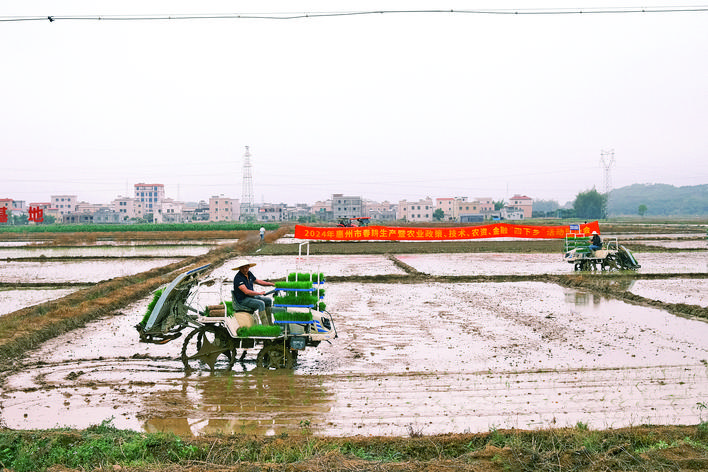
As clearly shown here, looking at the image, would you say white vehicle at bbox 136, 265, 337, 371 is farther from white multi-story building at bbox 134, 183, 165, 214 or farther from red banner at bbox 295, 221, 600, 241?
white multi-story building at bbox 134, 183, 165, 214

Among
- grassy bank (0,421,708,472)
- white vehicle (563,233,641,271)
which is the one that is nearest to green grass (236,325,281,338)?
grassy bank (0,421,708,472)

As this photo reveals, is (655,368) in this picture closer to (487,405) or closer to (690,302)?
(487,405)

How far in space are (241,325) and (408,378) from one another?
9.45ft

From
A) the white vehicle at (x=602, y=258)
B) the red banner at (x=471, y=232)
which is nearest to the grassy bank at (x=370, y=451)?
the red banner at (x=471, y=232)

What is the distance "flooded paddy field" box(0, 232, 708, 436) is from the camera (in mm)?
6965

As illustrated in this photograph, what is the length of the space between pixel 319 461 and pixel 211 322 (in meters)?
4.75

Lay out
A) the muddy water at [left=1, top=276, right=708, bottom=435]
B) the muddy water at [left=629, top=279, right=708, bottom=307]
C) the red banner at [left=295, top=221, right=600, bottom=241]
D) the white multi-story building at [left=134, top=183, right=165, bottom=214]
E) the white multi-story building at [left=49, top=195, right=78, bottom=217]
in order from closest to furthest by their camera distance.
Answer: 1. the muddy water at [left=1, top=276, right=708, bottom=435]
2. the muddy water at [left=629, top=279, right=708, bottom=307]
3. the red banner at [left=295, top=221, right=600, bottom=241]
4. the white multi-story building at [left=134, top=183, right=165, bottom=214]
5. the white multi-story building at [left=49, top=195, right=78, bottom=217]

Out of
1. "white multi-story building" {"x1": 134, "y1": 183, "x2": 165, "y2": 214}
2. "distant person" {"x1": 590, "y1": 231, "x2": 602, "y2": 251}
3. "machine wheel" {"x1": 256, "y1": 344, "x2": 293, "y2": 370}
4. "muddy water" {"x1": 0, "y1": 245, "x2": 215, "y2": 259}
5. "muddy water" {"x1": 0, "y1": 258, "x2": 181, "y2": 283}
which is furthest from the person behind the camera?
"white multi-story building" {"x1": 134, "y1": 183, "x2": 165, "y2": 214}

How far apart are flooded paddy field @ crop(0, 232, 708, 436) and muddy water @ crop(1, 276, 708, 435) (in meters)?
0.03

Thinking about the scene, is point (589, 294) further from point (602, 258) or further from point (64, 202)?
point (64, 202)

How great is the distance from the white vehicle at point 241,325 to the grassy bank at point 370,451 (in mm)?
3117

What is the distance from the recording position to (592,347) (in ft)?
34.9

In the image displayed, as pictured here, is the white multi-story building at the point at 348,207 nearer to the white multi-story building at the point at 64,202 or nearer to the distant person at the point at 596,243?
the white multi-story building at the point at 64,202

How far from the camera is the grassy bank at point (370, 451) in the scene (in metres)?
Result: 5.19
